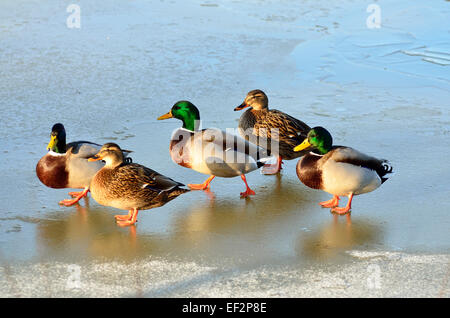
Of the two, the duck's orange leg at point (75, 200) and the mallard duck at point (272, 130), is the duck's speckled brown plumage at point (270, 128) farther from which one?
the duck's orange leg at point (75, 200)

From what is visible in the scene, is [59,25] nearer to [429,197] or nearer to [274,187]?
[274,187]

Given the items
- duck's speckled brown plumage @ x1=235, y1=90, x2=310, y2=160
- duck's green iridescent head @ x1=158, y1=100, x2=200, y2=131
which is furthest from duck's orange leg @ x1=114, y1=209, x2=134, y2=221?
duck's speckled brown plumage @ x1=235, y1=90, x2=310, y2=160

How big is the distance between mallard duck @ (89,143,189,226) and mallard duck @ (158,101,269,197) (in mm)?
556

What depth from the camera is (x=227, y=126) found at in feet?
21.2

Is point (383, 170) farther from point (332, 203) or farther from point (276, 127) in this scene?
point (276, 127)

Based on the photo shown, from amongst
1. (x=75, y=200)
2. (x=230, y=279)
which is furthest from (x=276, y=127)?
(x=230, y=279)

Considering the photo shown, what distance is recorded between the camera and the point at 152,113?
22.4 feet

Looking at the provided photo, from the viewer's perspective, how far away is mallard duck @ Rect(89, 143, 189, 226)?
4355mm

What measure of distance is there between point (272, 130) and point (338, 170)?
1136 mm

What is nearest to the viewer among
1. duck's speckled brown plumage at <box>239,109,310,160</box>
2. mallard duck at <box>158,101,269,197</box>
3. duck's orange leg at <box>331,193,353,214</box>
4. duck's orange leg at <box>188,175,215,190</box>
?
duck's orange leg at <box>331,193,353,214</box>

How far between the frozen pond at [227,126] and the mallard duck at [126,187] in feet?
0.49

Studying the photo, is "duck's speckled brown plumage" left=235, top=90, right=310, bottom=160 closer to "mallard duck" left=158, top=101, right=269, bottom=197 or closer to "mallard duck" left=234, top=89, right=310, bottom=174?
"mallard duck" left=234, top=89, right=310, bottom=174

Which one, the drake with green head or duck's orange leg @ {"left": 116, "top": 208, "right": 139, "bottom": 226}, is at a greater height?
the drake with green head

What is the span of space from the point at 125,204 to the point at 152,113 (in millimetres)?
2537
